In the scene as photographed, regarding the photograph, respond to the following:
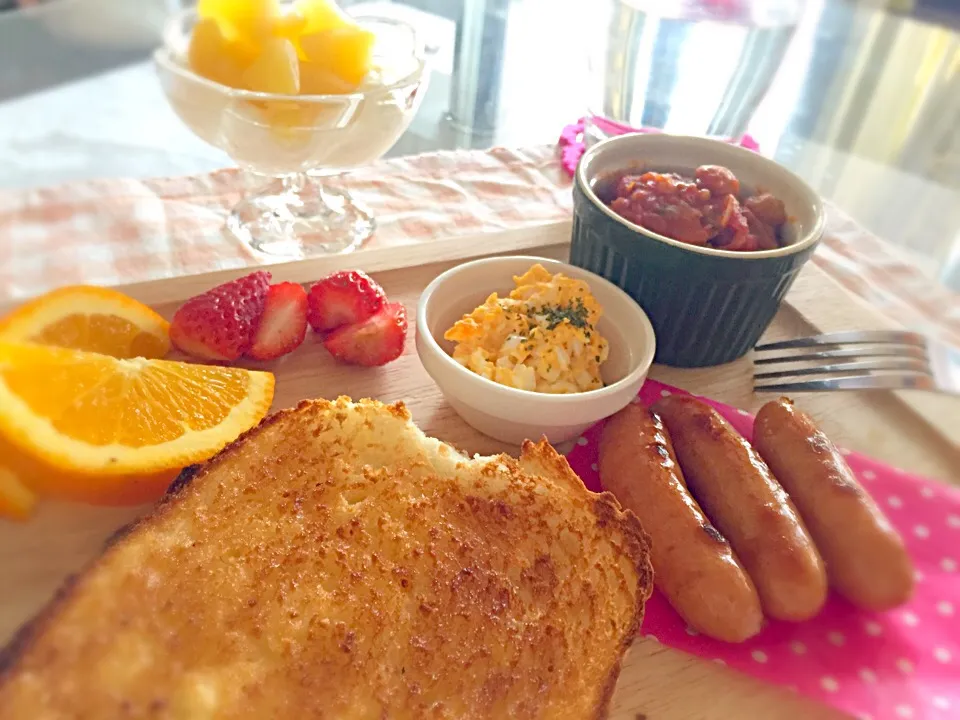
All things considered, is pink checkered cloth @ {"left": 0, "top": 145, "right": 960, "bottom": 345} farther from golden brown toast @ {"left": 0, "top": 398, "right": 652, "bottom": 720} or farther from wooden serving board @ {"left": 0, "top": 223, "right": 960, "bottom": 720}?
golden brown toast @ {"left": 0, "top": 398, "right": 652, "bottom": 720}

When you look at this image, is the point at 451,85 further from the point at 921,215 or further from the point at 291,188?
the point at 921,215

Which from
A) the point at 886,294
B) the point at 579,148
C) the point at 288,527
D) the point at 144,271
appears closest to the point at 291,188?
the point at 144,271

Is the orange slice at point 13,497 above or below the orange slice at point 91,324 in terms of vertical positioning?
below

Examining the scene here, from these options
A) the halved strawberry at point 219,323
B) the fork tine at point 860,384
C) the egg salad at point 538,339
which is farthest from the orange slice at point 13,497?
the fork tine at point 860,384

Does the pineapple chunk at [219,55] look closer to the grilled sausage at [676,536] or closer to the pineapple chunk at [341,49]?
the pineapple chunk at [341,49]

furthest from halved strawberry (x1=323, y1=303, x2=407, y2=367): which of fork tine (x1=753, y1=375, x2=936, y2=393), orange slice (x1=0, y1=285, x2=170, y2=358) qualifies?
fork tine (x1=753, y1=375, x2=936, y2=393)

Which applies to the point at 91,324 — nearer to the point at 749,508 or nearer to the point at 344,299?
the point at 344,299

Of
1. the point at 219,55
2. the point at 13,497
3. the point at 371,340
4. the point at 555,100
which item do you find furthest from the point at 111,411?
the point at 555,100
